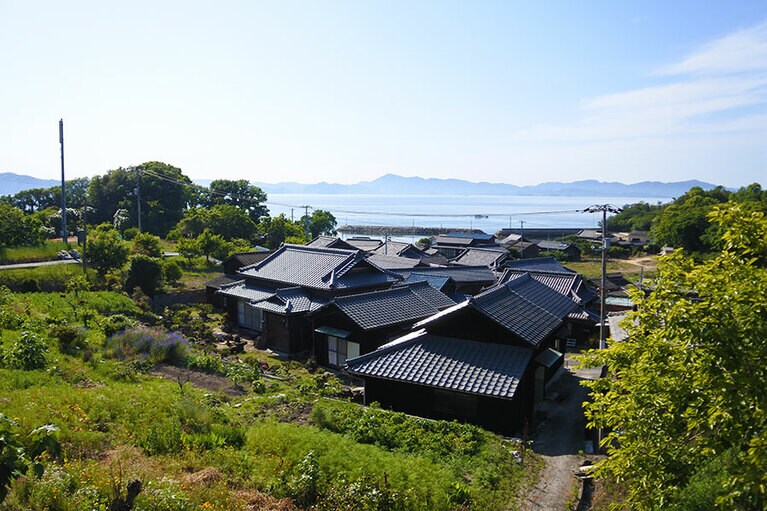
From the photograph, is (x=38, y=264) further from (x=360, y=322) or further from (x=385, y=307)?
(x=385, y=307)

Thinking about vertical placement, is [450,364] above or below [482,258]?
below

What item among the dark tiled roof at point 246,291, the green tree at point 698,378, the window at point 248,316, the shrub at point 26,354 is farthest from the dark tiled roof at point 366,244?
the green tree at point 698,378

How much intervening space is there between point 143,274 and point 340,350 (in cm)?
1715

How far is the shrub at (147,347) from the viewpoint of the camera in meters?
19.7

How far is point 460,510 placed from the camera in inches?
391

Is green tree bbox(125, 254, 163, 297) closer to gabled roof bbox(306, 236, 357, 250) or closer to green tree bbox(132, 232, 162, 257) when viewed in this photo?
green tree bbox(132, 232, 162, 257)

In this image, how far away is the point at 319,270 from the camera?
2980cm

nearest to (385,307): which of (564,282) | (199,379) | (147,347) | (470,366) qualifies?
(470,366)

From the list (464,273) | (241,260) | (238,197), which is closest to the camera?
(241,260)

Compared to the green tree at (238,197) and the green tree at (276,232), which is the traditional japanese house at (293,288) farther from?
the green tree at (238,197)

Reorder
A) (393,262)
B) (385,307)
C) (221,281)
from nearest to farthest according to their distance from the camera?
(385,307) < (221,281) < (393,262)

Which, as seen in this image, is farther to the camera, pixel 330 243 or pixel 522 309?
pixel 330 243

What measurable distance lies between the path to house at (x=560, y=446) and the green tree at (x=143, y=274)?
85.7ft

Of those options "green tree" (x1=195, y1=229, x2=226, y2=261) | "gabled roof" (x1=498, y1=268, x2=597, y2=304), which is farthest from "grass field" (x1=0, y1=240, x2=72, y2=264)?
"gabled roof" (x1=498, y1=268, x2=597, y2=304)
